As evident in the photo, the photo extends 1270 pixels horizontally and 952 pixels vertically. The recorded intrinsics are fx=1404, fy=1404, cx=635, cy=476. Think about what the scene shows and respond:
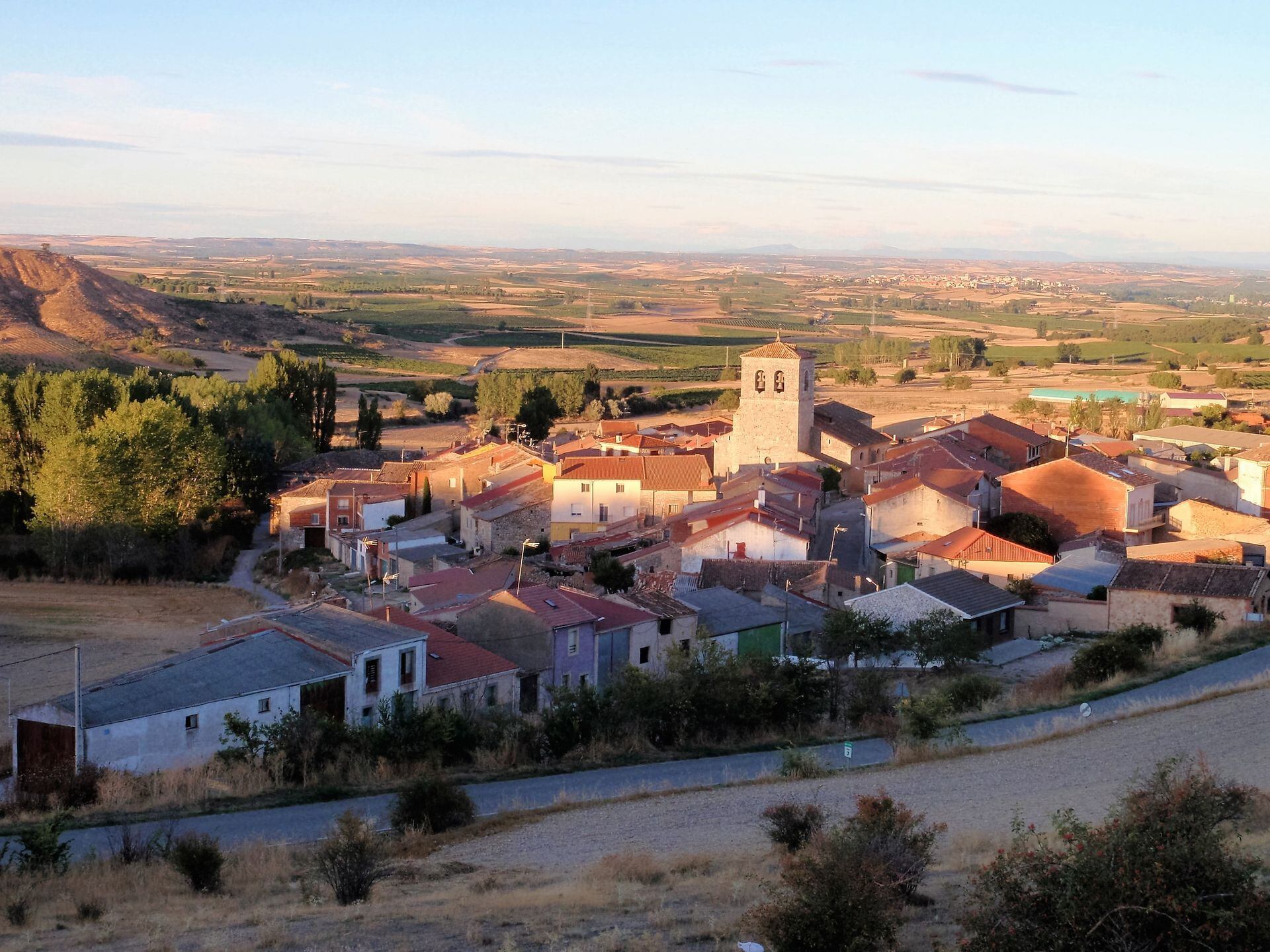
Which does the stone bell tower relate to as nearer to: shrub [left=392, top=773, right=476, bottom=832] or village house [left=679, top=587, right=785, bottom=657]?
village house [left=679, top=587, right=785, bottom=657]

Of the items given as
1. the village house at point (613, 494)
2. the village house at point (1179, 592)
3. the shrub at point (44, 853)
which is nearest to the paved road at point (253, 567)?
the village house at point (613, 494)

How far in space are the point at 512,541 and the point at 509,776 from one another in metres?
21.8

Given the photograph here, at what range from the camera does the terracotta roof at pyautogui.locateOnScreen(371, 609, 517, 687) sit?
18750mm

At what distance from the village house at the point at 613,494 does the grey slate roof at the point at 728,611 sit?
38.5 ft

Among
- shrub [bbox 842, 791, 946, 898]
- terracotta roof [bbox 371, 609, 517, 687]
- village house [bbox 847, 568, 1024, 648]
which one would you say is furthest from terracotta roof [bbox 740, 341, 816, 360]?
shrub [bbox 842, 791, 946, 898]

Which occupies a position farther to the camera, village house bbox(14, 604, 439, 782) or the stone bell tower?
the stone bell tower

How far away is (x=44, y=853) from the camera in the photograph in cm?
1030

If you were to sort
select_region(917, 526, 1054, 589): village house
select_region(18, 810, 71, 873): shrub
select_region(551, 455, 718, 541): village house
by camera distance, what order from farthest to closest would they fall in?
select_region(551, 455, 718, 541): village house < select_region(917, 526, 1054, 589): village house < select_region(18, 810, 71, 873): shrub

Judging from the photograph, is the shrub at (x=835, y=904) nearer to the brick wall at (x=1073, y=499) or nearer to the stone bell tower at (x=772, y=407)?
the brick wall at (x=1073, y=499)

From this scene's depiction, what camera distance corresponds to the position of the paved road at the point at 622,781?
1230cm

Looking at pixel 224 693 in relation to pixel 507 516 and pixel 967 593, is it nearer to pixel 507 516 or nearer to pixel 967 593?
pixel 967 593

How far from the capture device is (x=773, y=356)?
144 ft

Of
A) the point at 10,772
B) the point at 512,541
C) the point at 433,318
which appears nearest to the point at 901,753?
the point at 10,772

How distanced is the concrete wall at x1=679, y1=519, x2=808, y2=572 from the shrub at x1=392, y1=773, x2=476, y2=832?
60.9 ft
